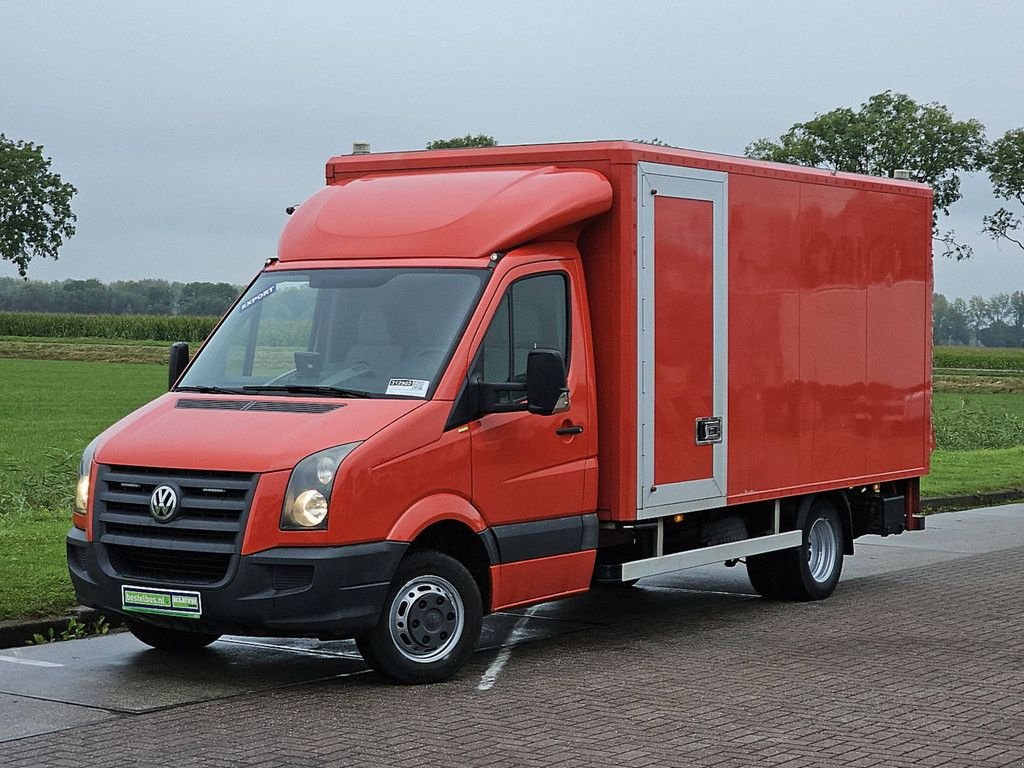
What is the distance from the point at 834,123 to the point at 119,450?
8224 centimetres

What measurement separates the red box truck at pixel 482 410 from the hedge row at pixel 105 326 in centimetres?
7434

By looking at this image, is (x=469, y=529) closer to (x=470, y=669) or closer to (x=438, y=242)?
(x=470, y=669)

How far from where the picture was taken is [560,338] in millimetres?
9828

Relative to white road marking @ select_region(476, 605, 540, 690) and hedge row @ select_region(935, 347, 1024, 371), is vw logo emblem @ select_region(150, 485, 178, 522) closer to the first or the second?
white road marking @ select_region(476, 605, 540, 690)

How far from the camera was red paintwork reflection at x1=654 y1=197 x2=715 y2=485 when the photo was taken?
411 inches

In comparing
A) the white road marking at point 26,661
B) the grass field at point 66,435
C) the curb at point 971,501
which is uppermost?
the grass field at point 66,435

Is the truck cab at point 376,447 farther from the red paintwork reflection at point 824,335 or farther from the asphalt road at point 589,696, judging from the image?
the red paintwork reflection at point 824,335

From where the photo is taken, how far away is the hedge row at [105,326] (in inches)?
3462

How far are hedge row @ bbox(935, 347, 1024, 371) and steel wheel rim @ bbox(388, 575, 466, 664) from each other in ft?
245

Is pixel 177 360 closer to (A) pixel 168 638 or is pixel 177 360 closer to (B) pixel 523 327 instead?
(A) pixel 168 638

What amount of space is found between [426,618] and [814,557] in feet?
15.0

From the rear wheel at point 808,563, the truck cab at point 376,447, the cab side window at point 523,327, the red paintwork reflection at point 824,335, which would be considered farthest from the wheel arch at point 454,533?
the rear wheel at point 808,563

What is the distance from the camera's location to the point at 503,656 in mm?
9922

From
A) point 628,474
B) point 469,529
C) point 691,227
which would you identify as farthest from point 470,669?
point 691,227
